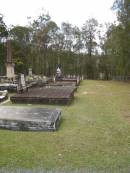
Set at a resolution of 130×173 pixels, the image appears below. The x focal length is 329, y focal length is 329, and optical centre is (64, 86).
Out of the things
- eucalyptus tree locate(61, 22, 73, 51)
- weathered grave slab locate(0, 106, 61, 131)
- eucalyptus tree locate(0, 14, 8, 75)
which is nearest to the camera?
weathered grave slab locate(0, 106, 61, 131)

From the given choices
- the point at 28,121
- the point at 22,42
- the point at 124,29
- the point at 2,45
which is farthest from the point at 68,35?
the point at 28,121

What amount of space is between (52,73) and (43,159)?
41.6 meters

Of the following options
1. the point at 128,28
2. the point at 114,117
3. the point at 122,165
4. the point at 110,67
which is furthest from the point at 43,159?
the point at 110,67

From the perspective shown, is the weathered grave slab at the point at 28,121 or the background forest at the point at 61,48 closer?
the weathered grave slab at the point at 28,121

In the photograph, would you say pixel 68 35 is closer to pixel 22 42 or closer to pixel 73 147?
pixel 22 42

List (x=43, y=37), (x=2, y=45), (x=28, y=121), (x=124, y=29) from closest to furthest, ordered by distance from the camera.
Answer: (x=28, y=121) < (x=124, y=29) < (x=2, y=45) < (x=43, y=37)

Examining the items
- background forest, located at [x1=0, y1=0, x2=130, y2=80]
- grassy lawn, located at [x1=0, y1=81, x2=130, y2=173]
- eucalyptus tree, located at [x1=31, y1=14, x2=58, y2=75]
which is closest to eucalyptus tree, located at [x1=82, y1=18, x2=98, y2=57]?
background forest, located at [x1=0, y1=0, x2=130, y2=80]

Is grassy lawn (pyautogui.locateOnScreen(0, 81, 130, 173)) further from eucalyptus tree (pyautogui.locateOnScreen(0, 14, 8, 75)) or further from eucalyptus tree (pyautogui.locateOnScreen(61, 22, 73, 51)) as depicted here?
eucalyptus tree (pyautogui.locateOnScreen(61, 22, 73, 51))

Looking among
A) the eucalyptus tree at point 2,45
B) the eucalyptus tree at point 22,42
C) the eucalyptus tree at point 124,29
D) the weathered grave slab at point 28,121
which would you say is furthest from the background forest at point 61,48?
the weathered grave slab at point 28,121

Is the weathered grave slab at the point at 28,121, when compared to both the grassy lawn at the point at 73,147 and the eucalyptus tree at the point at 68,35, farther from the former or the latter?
the eucalyptus tree at the point at 68,35

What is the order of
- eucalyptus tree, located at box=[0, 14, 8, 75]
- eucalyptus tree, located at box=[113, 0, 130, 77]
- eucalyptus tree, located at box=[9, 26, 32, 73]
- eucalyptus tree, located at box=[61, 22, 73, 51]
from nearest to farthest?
eucalyptus tree, located at box=[113, 0, 130, 77] < eucalyptus tree, located at box=[0, 14, 8, 75] < eucalyptus tree, located at box=[9, 26, 32, 73] < eucalyptus tree, located at box=[61, 22, 73, 51]

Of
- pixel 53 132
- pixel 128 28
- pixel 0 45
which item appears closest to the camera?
pixel 53 132

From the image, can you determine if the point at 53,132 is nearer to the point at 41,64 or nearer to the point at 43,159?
the point at 43,159

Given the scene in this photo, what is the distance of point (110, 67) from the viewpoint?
148 feet
